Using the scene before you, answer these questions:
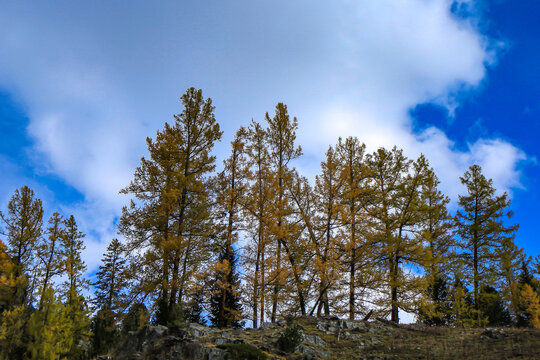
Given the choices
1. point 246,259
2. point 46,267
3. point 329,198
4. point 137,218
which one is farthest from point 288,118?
point 46,267

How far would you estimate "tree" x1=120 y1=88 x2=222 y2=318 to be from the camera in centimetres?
1556

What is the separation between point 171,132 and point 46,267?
13.9m

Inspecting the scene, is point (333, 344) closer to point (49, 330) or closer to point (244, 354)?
point (244, 354)

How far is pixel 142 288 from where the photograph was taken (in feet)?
49.5

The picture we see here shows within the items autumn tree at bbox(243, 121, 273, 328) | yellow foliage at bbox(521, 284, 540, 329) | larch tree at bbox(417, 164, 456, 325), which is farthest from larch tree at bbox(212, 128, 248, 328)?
yellow foliage at bbox(521, 284, 540, 329)

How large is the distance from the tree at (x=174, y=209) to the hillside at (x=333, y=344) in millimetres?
3116

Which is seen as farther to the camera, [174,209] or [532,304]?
[532,304]

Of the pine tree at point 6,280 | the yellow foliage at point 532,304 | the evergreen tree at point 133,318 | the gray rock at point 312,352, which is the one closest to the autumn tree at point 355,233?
the gray rock at point 312,352

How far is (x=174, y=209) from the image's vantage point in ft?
53.8

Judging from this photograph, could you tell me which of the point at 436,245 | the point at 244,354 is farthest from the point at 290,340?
the point at 436,245

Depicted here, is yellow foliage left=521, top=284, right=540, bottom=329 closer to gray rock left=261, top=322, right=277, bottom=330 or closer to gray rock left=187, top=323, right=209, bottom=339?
gray rock left=261, top=322, right=277, bottom=330

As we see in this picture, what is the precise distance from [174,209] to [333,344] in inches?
351

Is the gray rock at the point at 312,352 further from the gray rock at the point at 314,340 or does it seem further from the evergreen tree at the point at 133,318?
the evergreen tree at the point at 133,318

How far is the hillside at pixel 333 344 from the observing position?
1052cm
